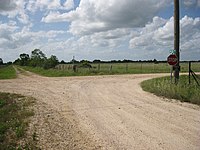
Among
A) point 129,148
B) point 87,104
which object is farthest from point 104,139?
point 87,104

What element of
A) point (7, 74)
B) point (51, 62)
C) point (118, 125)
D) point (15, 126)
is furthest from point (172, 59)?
point (51, 62)

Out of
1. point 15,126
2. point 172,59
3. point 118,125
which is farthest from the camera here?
point 172,59

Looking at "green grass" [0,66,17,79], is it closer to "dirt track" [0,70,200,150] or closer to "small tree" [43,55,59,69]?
"small tree" [43,55,59,69]

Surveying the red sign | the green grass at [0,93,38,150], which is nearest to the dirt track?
the green grass at [0,93,38,150]

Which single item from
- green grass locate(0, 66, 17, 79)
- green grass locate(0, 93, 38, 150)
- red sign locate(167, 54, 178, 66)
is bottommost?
green grass locate(0, 93, 38, 150)

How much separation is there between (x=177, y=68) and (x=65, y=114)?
881 centimetres

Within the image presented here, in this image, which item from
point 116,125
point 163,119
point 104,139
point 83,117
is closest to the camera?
point 104,139

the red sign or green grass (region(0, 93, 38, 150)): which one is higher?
the red sign

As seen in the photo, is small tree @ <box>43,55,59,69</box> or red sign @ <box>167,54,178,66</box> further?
small tree @ <box>43,55,59,69</box>

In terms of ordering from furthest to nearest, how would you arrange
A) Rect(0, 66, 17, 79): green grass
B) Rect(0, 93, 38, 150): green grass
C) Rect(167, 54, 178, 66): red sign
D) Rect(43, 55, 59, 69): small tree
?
Rect(43, 55, 59, 69): small tree → Rect(0, 66, 17, 79): green grass → Rect(167, 54, 178, 66): red sign → Rect(0, 93, 38, 150): green grass

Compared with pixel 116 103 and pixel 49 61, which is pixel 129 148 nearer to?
pixel 116 103

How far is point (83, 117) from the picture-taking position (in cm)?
824

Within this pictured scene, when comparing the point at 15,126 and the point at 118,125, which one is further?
the point at 15,126

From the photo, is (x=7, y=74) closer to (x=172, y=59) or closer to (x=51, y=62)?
(x=51, y=62)
